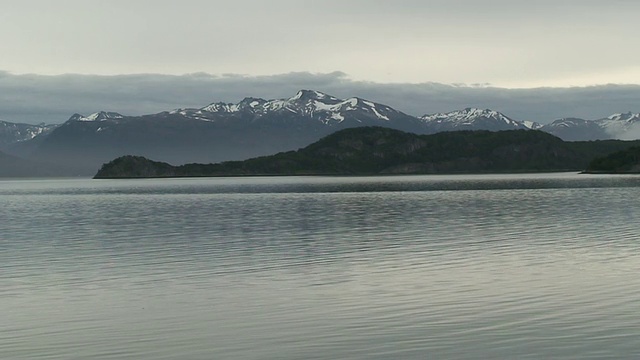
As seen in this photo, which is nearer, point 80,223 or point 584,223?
point 584,223

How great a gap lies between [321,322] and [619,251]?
2926cm

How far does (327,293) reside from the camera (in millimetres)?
39250

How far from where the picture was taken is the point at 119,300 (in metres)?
38.7

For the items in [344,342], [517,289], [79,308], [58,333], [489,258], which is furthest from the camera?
[489,258]

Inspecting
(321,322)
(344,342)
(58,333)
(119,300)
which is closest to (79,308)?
(119,300)

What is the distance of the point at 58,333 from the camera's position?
31.3m

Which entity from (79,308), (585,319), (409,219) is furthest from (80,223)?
(585,319)

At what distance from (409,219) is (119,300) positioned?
55457 mm

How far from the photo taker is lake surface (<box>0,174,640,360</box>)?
2834cm

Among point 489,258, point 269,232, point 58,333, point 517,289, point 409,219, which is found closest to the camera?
point 58,333

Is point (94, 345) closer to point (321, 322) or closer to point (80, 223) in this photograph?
point (321, 322)

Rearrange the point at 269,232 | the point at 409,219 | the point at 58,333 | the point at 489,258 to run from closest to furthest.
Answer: the point at 58,333, the point at 489,258, the point at 269,232, the point at 409,219

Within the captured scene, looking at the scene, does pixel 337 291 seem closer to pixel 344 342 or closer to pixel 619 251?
pixel 344 342

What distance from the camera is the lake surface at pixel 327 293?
1116 inches
